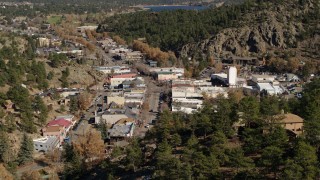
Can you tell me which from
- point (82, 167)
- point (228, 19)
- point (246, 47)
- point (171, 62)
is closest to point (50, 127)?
point (82, 167)

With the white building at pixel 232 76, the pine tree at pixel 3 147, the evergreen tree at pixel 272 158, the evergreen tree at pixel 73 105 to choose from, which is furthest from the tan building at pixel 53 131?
the white building at pixel 232 76

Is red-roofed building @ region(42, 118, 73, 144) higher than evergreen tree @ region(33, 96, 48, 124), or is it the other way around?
evergreen tree @ region(33, 96, 48, 124)

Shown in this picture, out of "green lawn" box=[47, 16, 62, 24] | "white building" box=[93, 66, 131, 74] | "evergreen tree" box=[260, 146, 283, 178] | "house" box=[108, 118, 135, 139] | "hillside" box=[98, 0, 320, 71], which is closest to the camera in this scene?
"evergreen tree" box=[260, 146, 283, 178]

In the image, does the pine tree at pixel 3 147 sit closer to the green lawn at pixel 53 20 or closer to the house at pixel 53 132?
→ the house at pixel 53 132

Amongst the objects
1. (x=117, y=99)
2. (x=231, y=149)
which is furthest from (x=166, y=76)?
(x=231, y=149)

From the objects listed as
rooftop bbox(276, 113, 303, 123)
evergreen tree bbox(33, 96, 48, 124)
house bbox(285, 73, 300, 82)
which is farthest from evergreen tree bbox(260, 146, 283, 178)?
house bbox(285, 73, 300, 82)

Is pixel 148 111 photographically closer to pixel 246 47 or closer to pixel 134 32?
pixel 246 47

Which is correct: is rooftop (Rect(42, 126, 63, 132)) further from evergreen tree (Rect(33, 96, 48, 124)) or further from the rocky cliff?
the rocky cliff

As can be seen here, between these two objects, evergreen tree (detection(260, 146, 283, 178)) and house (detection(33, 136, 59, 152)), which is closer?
evergreen tree (detection(260, 146, 283, 178))

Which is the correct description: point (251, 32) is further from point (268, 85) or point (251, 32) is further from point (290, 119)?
point (290, 119)
